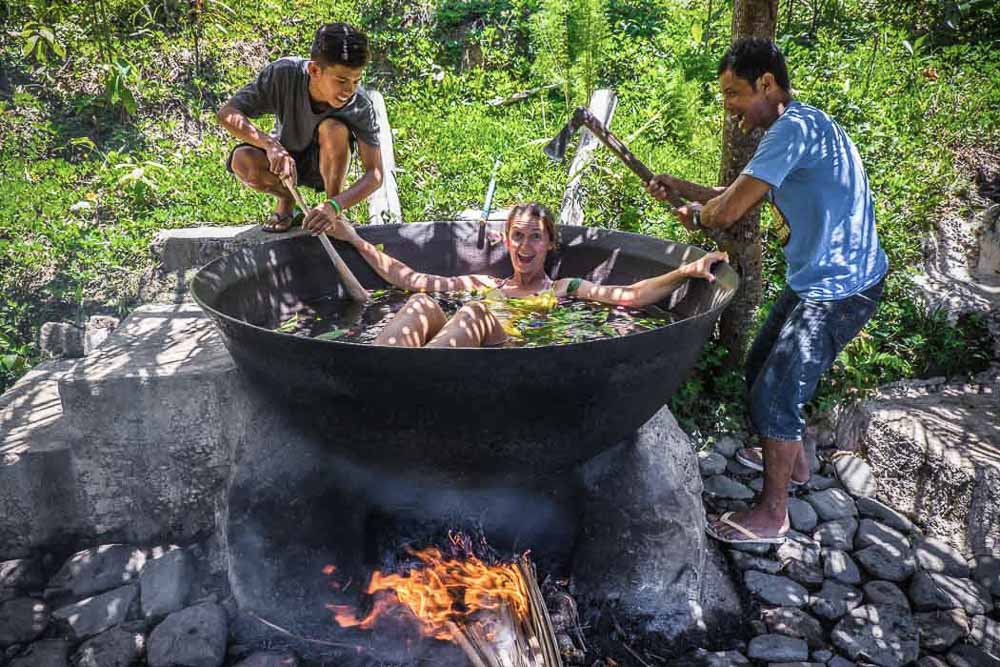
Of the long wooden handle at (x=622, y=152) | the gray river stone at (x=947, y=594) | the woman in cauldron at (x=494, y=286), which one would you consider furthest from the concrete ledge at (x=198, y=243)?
the gray river stone at (x=947, y=594)

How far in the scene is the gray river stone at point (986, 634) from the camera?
2527mm

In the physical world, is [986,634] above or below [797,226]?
below

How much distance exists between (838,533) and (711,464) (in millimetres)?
654

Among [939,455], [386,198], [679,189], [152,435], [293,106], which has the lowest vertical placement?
[939,455]

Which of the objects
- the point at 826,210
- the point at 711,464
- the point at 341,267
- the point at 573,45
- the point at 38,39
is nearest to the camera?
the point at 826,210

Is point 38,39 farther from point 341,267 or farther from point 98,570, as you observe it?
point 98,570

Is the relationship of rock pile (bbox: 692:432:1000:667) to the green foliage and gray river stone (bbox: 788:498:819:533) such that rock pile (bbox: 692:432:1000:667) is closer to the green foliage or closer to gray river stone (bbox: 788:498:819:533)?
gray river stone (bbox: 788:498:819:533)

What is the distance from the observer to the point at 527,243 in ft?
11.1

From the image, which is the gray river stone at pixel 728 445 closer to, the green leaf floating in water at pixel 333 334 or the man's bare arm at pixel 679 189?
the man's bare arm at pixel 679 189

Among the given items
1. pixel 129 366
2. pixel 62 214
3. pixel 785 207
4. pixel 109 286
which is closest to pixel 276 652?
pixel 129 366

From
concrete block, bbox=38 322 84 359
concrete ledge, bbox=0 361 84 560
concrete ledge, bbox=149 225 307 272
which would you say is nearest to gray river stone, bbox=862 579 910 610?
concrete ledge, bbox=0 361 84 560

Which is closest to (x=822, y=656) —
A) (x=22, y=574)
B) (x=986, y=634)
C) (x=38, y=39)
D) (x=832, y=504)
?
(x=986, y=634)

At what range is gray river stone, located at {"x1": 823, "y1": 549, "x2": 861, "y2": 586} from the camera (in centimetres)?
287

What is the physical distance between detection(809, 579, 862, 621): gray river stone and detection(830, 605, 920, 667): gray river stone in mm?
30
